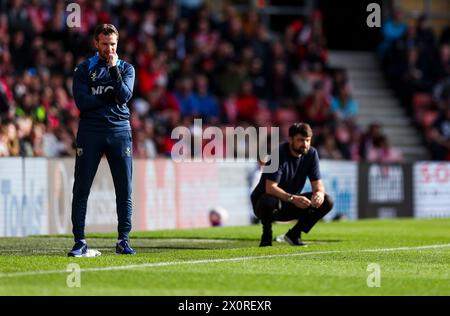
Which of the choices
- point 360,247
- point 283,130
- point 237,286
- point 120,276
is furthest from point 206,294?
point 283,130

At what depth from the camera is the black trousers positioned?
14.2 meters

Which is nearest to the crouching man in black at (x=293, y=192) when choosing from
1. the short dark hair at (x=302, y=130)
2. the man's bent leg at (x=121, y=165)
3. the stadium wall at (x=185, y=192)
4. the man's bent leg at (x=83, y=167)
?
the short dark hair at (x=302, y=130)

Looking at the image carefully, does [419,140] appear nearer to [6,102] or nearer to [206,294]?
[6,102]

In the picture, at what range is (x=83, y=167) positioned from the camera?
1221cm

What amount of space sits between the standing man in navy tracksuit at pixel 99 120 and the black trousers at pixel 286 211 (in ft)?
7.99

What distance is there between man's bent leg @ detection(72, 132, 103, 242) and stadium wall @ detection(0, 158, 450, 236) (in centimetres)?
569

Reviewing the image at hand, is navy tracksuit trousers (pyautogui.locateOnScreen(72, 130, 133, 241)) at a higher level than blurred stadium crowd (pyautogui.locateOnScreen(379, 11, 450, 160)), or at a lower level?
lower


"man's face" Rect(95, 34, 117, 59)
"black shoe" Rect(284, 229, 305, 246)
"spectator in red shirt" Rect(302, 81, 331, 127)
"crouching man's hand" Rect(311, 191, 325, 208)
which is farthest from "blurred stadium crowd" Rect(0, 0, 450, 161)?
"man's face" Rect(95, 34, 117, 59)

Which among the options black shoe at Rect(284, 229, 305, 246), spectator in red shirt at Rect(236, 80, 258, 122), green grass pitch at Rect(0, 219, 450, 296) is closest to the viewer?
→ green grass pitch at Rect(0, 219, 450, 296)

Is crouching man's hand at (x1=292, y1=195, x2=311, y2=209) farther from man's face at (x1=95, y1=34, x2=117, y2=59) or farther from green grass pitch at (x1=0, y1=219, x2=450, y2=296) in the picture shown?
man's face at (x1=95, y1=34, x2=117, y2=59)

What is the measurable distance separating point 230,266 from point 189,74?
48.5ft

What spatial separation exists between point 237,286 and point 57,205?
9416mm

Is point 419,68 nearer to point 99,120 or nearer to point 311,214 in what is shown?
point 311,214
